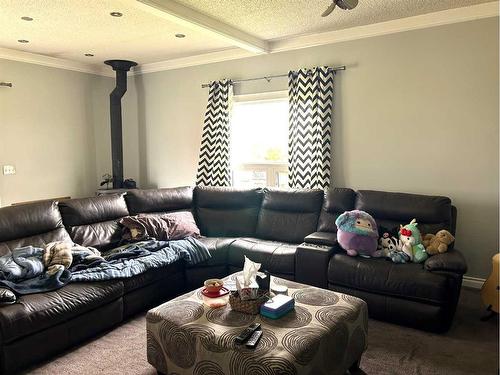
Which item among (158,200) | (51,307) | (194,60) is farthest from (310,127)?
(51,307)

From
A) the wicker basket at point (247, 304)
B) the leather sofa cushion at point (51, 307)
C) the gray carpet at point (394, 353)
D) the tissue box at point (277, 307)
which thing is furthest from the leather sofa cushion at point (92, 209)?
the tissue box at point (277, 307)

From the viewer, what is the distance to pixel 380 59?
3850 mm

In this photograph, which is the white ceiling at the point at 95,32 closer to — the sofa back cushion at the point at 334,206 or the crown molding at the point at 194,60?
the crown molding at the point at 194,60

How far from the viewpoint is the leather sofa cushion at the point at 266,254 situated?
3.36m

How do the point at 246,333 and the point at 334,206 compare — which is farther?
the point at 334,206

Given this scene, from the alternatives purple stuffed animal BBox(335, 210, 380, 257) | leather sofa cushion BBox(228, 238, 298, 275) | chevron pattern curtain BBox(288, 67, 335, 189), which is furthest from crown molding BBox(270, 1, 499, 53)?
leather sofa cushion BBox(228, 238, 298, 275)

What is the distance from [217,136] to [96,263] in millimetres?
2351

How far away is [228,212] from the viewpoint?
13.8 feet

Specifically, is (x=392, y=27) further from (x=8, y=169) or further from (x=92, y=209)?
(x=8, y=169)

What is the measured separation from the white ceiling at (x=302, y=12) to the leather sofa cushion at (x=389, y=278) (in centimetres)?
207

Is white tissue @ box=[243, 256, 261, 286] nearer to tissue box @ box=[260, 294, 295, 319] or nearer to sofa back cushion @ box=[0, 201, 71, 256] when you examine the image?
tissue box @ box=[260, 294, 295, 319]

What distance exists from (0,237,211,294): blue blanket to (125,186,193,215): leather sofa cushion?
579mm

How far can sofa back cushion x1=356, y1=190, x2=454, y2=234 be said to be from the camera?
3.28 metres

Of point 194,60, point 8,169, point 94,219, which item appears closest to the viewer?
point 94,219
